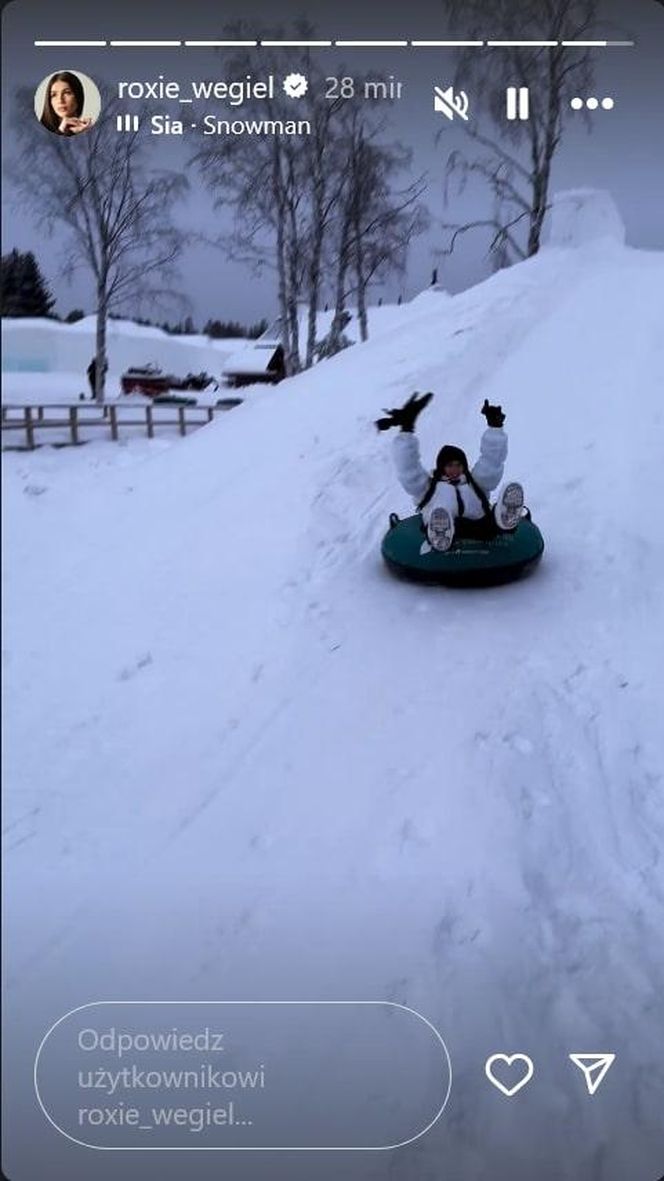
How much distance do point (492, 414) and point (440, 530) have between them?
563 millimetres

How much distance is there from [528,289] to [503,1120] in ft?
9.72

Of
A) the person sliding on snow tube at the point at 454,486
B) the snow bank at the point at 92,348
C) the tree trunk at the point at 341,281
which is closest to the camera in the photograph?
the snow bank at the point at 92,348

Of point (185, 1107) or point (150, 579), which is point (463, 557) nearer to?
point (150, 579)

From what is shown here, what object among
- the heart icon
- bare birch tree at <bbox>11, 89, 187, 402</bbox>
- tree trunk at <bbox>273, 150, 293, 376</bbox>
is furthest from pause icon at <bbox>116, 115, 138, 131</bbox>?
the heart icon

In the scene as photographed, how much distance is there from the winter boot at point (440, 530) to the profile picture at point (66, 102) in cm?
176

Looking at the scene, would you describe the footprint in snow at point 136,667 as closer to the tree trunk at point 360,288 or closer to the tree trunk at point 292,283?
the tree trunk at point 292,283

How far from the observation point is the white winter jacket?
2658 mm

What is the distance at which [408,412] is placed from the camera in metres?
2.89

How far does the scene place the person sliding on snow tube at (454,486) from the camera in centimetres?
275

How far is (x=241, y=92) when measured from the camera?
1.67m

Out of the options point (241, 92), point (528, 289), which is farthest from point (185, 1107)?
point (528, 289)

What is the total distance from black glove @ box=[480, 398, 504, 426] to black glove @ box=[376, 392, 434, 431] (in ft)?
0.78

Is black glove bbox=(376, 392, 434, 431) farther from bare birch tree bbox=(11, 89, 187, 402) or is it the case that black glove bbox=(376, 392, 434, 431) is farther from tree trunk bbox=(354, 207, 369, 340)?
bare birch tree bbox=(11, 89, 187, 402)

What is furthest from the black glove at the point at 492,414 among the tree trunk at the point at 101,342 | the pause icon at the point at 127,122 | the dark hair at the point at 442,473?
the pause icon at the point at 127,122
